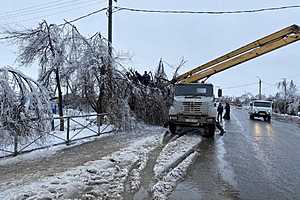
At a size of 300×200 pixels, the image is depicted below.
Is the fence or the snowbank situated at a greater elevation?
the fence

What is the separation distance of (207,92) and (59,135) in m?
8.15

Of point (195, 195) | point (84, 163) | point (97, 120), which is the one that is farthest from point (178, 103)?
point (195, 195)

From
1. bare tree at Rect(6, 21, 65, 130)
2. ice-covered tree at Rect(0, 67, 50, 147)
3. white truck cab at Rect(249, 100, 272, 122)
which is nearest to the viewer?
ice-covered tree at Rect(0, 67, 50, 147)

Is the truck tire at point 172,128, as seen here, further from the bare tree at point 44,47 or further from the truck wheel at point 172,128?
the bare tree at point 44,47

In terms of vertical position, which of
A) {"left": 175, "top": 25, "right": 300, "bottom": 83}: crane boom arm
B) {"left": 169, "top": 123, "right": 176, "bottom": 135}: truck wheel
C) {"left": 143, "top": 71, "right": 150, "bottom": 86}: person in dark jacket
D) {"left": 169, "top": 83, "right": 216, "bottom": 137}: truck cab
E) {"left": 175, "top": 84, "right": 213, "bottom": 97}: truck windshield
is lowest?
{"left": 169, "top": 123, "right": 176, "bottom": 135}: truck wheel

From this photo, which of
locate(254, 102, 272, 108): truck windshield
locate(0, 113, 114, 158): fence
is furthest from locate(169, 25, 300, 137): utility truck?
locate(254, 102, 272, 108): truck windshield

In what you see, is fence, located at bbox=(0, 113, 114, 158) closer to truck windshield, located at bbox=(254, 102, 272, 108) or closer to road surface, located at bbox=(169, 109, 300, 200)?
road surface, located at bbox=(169, 109, 300, 200)

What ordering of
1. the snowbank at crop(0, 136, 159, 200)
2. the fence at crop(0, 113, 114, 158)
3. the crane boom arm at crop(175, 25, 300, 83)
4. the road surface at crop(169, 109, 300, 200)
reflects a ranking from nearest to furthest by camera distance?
the snowbank at crop(0, 136, 159, 200), the road surface at crop(169, 109, 300, 200), the fence at crop(0, 113, 114, 158), the crane boom arm at crop(175, 25, 300, 83)

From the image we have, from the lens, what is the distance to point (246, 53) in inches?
824

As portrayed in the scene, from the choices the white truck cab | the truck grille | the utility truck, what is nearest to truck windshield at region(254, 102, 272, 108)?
the white truck cab

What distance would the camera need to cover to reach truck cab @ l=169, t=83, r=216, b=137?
17342mm

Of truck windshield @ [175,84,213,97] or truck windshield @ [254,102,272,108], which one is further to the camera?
truck windshield @ [254,102,272,108]

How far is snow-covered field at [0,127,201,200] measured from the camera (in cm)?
659

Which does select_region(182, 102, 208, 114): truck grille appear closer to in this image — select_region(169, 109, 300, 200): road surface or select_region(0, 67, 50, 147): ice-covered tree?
select_region(169, 109, 300, 200): road surface
